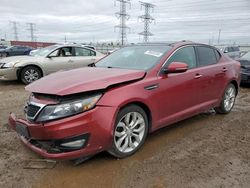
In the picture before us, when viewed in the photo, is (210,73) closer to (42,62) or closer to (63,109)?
(63,109)

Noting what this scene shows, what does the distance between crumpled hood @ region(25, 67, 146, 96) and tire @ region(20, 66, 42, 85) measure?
5.66 metres

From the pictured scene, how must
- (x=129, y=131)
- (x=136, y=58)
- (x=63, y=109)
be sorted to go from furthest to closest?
(x=136, y=58) < (x=129, y=131) < (x=63, y=109)

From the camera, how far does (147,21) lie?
51469 mm

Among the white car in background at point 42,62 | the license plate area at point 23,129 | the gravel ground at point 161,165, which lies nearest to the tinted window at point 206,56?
the gravel ground at point 161,165

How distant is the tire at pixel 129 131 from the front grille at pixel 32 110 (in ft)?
3.10

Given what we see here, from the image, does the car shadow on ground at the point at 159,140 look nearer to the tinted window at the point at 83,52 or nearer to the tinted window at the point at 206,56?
the tinted window at the point at 206,56

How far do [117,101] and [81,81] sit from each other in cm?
50

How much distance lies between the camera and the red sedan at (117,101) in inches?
120

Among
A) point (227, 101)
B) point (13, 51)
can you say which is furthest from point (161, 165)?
point (13, 51)

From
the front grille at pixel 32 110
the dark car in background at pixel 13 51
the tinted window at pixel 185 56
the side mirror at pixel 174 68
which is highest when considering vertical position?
the tinted window at pixel 185 56

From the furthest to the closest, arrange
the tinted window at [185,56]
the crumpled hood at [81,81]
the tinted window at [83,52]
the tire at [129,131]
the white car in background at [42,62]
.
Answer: the tinted window at [83,52] → the white car in background at [42,62] → the tinted window at [185,56] → the tire at [129,131] → the crumpled hood at [81,81]

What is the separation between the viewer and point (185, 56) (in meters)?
4.58

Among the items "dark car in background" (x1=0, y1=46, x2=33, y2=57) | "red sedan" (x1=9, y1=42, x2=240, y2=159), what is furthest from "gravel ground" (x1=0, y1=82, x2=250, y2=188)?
"dark car in background" (x1=0, y1=46, x2=33, y2=57)

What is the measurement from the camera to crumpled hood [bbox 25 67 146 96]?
3.13m
